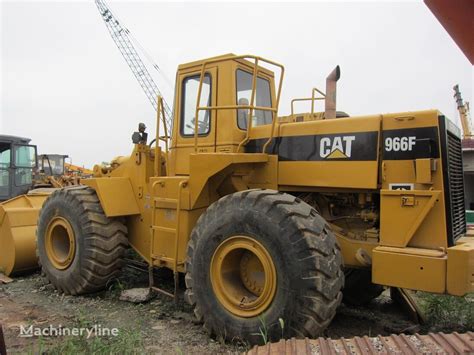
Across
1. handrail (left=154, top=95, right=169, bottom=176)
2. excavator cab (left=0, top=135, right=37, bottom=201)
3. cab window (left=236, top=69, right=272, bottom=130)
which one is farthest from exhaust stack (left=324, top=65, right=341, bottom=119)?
excavator cab (left=0, top=135, right=37, bottom=201)

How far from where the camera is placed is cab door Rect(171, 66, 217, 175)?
5316 mm

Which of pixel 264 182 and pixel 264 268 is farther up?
pixel 264 182

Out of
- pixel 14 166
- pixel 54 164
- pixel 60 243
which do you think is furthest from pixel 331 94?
pixel 54 164

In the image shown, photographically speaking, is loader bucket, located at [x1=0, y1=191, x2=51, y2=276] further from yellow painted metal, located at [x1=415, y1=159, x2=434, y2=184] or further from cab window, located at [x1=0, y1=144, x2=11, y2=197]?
cab window, located at [x1=0, y1=144, x2=11, y2=197]

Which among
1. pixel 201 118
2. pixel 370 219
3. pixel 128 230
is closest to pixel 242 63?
pixel 201 118

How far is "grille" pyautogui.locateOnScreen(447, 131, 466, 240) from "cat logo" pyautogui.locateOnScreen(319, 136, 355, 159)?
87 centimetres

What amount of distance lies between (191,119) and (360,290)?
9.36ft

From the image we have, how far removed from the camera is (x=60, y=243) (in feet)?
21.3

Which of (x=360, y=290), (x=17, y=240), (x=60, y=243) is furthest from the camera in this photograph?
(x=17, y=240)

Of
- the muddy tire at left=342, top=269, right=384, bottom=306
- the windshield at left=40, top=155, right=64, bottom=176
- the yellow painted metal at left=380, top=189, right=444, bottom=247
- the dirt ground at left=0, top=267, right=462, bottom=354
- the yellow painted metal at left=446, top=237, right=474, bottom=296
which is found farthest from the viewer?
the windshield at left=40, top=155, right=64, bottom=176

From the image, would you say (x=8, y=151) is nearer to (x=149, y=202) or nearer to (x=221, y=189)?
(x=149, y=202)

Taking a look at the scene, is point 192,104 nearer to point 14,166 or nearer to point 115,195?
point 115,195

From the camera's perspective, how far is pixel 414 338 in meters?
2.86

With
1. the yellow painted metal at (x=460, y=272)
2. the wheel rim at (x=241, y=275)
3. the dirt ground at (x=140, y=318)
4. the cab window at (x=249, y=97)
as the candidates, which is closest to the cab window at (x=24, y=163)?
the dirt ground at (x=140, y=318)
